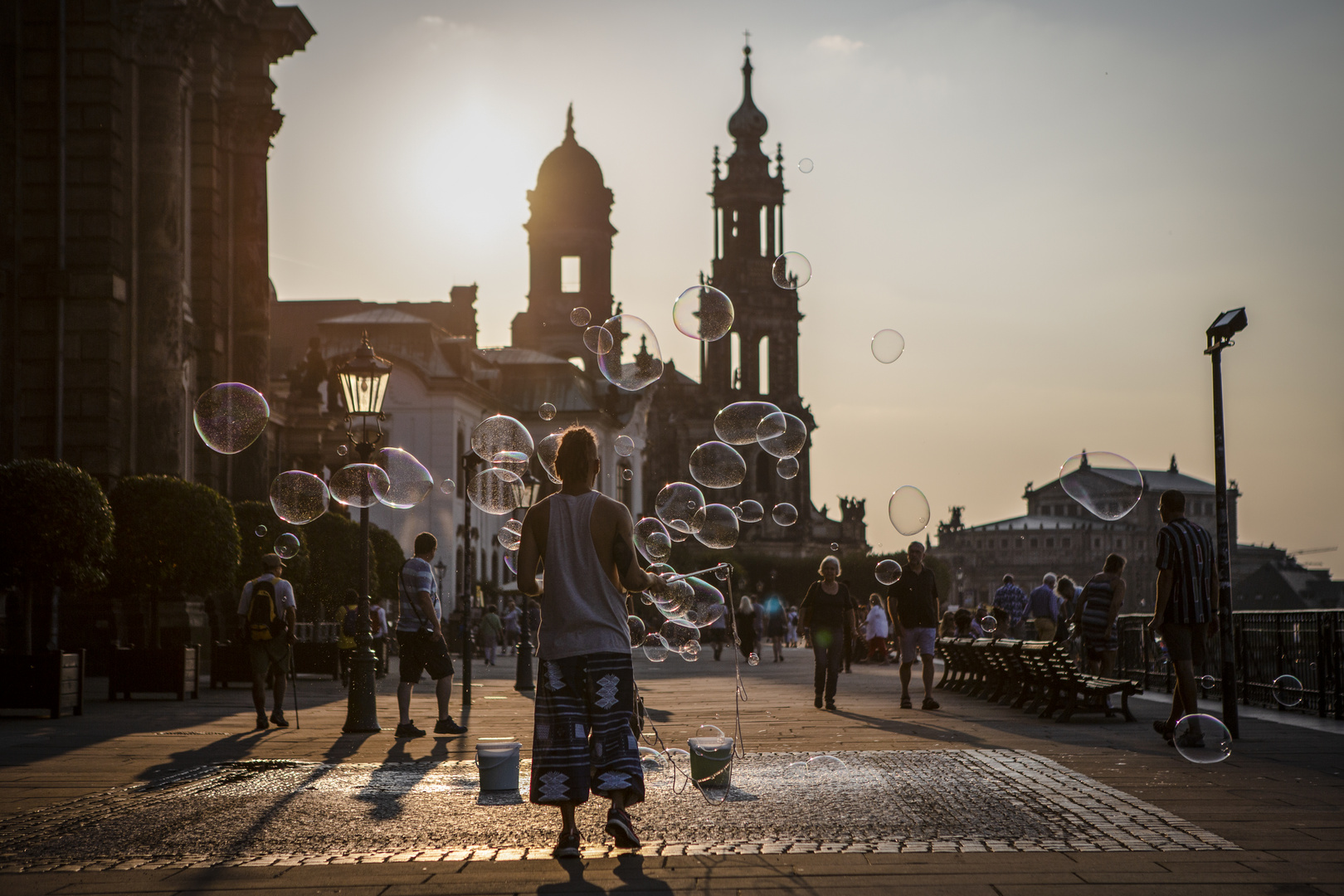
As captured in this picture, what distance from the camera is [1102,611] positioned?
1627 cm

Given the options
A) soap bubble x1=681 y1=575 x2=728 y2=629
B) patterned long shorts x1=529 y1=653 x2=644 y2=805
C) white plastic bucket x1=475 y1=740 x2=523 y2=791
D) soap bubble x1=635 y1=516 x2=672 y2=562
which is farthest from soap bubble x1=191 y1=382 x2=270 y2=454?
patterned long shorts x1=529 y1=653 x2=644 y2=805

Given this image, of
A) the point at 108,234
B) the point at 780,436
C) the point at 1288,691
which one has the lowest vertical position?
the point at 1288,691

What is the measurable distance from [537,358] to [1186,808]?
70.0 metres

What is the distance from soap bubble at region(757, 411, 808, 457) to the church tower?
218 ft

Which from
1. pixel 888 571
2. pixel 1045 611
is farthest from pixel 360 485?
pixel 1045 611

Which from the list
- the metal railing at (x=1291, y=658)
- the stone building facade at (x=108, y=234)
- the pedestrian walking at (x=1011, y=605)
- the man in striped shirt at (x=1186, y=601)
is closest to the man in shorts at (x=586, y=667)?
the man in striped shirt at (x=1186, y=601)

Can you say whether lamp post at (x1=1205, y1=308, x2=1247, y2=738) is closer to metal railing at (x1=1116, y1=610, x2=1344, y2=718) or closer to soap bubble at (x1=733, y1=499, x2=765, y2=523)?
metal railing at (x1=1116, y1=610, x2=1344, y2=718)

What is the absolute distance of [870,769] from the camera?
32.8ft

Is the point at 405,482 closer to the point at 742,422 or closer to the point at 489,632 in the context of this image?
the point at 742,422

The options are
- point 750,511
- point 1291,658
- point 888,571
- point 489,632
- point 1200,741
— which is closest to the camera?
point 1200,741

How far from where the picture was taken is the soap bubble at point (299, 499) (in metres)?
18.5

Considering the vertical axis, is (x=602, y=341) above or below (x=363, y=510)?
above

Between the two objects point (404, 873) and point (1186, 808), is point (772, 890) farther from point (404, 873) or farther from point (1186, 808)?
point (1186, 808)

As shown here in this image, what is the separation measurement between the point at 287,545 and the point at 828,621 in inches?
341
